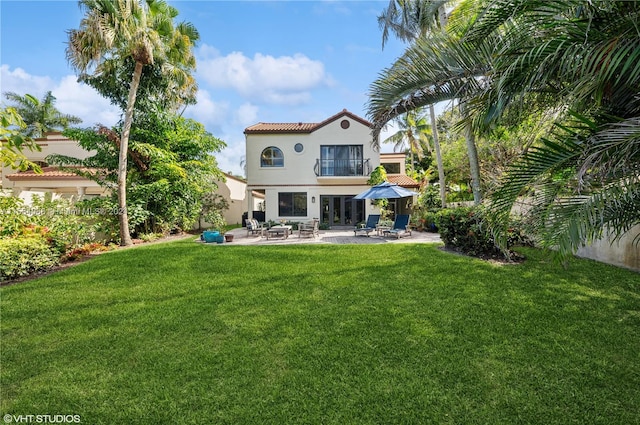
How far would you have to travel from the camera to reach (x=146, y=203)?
549 inches

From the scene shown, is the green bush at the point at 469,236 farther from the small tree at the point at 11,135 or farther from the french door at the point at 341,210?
the french door at the point at 341,210

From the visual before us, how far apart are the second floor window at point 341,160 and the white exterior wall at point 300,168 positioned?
361mm

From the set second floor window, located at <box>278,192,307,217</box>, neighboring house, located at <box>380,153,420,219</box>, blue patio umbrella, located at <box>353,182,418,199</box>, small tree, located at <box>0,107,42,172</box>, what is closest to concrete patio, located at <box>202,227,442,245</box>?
blue patio umbrella, located at <box>353,182,418,199</box>

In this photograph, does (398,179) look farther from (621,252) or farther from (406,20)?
(621,252)

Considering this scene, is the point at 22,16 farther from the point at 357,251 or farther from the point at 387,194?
the point at 387,194

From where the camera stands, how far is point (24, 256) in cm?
727

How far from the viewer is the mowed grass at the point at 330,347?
290 centimetres

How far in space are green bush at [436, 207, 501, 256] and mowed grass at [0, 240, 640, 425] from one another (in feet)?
4.24

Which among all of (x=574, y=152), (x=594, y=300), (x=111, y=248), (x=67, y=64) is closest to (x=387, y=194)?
(x=594, y=300)

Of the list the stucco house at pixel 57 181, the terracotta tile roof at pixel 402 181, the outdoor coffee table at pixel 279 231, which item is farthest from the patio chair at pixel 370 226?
the stucco house at pixel 57 181

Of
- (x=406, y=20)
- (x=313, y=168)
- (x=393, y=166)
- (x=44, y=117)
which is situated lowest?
(x=313, y=168)

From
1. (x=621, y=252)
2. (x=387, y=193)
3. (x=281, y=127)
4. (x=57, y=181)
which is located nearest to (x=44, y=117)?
(x=57, y=181)

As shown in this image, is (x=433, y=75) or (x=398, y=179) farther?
(x=398, y=179)

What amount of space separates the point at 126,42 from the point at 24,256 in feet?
28.6
